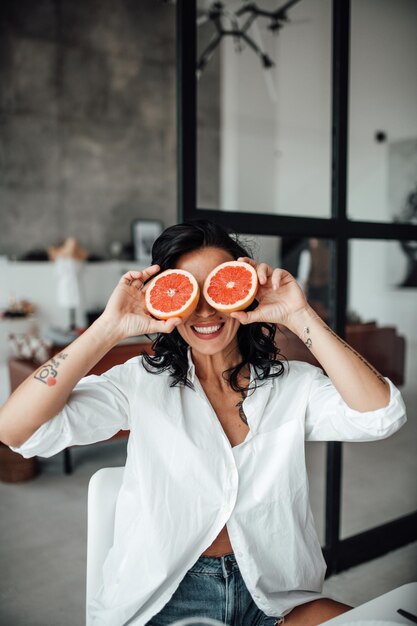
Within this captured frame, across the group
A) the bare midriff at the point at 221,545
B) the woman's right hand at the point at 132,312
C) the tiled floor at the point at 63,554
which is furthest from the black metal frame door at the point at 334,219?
the bare midriff at the point at 221,545

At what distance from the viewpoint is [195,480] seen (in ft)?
4.52

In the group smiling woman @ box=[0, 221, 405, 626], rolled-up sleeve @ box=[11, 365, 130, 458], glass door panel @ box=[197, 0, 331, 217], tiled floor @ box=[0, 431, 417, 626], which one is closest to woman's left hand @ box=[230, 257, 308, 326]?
smiling woman @ box=[0, 221, 405, 626]

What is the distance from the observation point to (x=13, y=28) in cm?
810

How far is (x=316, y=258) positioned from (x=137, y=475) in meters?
1.64

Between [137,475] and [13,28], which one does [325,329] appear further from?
[13,28]

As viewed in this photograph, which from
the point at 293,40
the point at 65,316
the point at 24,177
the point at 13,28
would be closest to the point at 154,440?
the point at 293,40

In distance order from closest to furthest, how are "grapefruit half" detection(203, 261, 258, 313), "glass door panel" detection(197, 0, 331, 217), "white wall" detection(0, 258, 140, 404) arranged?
"grapefruit half" detection(203, 261, 258, 313) < "glass door panel" detection(197, 0, 331, 217) < "white wall" detection(0, 258, 140, 404)

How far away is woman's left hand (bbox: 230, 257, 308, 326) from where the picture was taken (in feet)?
4.74

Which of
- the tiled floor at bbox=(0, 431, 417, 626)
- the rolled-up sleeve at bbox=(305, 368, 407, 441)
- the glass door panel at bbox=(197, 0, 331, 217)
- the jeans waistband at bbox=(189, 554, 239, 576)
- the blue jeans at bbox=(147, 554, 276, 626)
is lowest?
the tiled floor at bbox=(0, 431, 417, 626)

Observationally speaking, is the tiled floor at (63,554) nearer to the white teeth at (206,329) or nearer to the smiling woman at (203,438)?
the smiling woman at (203,438)

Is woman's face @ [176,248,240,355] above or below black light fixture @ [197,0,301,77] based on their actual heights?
below

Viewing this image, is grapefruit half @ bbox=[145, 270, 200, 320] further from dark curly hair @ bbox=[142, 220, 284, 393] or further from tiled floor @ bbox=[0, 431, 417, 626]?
tiled floor @ bbox=[0, 431, 417, 626]

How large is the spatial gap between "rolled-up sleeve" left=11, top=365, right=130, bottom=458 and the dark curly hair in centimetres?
13

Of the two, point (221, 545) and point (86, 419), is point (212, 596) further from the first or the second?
point (86, 419)
